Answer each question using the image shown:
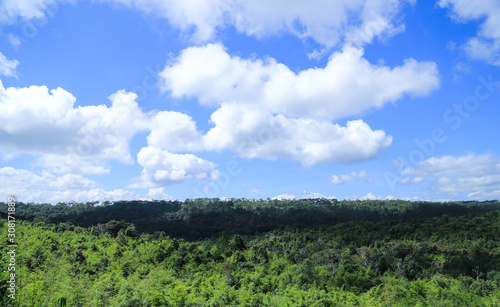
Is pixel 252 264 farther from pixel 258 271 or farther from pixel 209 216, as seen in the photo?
pixel 209 216

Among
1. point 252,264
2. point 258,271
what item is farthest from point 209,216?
point 258,271

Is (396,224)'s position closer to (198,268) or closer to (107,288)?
(198,268)

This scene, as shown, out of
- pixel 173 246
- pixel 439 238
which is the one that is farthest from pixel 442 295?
pixel 439 238

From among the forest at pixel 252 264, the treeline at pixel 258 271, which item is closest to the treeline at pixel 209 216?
the forest at pixel 252 264

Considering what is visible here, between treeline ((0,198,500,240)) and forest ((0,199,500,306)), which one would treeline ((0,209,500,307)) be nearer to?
forest ((0,199,500,306))

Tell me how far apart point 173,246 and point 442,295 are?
1359 inches

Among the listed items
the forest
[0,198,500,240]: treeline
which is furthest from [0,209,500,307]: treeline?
[0,198,500,240]: treeline

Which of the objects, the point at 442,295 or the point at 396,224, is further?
the point at 396,224

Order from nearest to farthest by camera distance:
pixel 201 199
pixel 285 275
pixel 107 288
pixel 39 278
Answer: pixel 39 278 → pixel 107 288 → pixel 285 275 → pixel 201 199

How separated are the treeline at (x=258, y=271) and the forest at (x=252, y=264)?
14cm

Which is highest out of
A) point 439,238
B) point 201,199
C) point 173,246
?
point 201,199

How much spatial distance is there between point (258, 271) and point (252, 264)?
15.5ft

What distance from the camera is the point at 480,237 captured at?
229ft

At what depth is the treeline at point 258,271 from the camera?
17.7m
